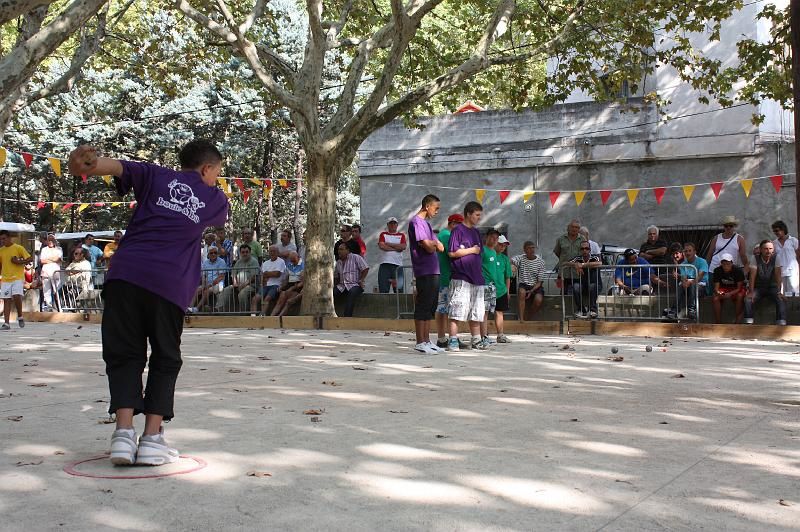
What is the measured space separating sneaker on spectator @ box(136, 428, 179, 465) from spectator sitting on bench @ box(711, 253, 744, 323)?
12.2 meters

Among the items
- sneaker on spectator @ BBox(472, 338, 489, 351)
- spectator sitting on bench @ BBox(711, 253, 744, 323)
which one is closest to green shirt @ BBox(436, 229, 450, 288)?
sneaker on spectator @ BBox(472, 338, 489, 351)

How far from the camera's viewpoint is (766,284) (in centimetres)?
1522

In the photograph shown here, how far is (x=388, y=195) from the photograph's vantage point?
90.2 feet

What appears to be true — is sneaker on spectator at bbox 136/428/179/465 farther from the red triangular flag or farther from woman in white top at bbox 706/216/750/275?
the red triangular flag

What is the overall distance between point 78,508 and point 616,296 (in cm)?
1263

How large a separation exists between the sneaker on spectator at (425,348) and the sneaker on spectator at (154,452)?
6.74 meters

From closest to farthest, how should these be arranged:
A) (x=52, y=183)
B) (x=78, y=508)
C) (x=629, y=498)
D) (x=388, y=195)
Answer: (x=78, y=508) < (x=629, y=498) < (x=388, y=195) < (x=52, y=183)

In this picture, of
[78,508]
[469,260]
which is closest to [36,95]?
[469,260]

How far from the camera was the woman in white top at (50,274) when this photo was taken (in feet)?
71.4

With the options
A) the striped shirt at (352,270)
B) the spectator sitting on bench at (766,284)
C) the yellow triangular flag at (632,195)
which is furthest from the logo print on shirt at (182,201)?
the yellow triangular flag at (632,195)

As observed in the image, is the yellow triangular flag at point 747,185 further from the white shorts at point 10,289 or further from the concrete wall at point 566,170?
the white shorts at point 10,289

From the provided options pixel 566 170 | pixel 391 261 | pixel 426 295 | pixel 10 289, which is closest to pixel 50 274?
pixel 10 289

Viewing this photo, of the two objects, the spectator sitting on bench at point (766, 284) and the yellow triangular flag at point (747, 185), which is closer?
the spectator sitting on bench at point (766, 284)

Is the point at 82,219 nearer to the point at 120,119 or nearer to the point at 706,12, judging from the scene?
the point at 120,119
